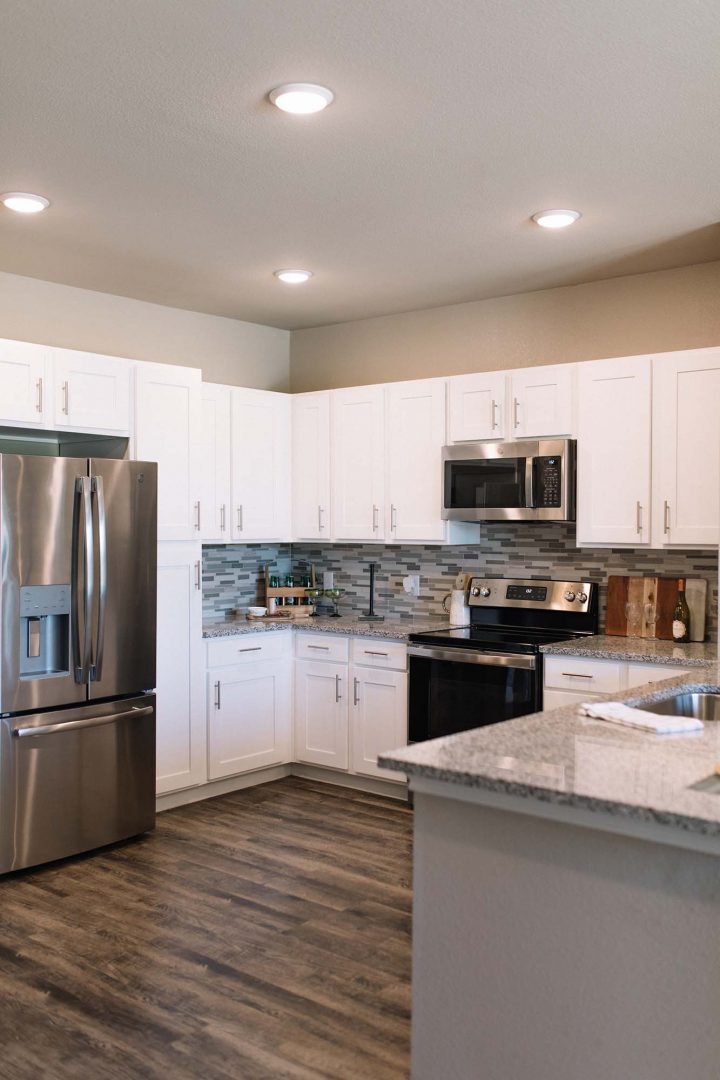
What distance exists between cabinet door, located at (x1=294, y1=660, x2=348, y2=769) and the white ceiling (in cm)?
208

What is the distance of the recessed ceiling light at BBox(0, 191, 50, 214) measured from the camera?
3.56 metres

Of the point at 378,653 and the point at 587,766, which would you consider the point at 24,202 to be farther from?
the point at 587,766

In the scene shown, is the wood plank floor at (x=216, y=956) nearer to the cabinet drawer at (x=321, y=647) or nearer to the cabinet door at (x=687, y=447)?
the cabinet drawer at (x=321, y=647)

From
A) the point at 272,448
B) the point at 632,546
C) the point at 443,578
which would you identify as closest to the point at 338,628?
the point at 443,578

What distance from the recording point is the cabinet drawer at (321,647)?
520cm

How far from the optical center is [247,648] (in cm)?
515

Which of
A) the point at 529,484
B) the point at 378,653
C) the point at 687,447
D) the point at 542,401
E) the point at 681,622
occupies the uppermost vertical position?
the point at 542,401

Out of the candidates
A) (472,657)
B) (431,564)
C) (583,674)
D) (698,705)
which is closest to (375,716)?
(472,657)

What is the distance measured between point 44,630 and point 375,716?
181cm

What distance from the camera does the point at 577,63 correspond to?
101 inches

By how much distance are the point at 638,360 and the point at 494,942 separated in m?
2.99

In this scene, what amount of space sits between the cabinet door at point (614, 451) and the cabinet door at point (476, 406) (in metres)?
0.45

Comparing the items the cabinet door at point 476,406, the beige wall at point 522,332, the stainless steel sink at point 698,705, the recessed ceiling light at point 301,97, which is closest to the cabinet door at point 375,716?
the cabinet door at point 476,406

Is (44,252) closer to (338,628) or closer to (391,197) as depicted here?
(391,197)
